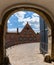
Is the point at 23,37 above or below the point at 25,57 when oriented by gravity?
above

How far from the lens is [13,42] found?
2281cm

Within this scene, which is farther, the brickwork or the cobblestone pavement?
the brickwork

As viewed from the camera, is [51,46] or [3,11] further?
[51,46]

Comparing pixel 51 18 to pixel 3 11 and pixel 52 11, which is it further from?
pixel 3 11

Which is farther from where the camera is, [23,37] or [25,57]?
[23,37]

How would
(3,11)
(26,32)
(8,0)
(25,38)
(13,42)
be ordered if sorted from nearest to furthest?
(8,0), (3,11), (13,42), (25,38), (26,32)

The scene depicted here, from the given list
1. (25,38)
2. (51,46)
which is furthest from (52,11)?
(25,38)

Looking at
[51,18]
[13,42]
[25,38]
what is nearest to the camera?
[51,18]

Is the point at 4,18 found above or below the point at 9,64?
above

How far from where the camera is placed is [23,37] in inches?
974

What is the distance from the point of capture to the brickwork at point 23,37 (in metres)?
23.1

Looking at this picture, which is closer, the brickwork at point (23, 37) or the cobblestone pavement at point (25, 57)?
the cobblestone pavement at point (25, 57)

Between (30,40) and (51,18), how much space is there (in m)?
16.6

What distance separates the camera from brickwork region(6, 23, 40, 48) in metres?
23.1
